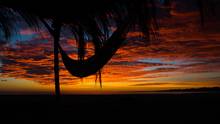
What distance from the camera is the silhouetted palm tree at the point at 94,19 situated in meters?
1.73

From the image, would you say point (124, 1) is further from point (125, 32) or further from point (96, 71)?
point (96, 71)

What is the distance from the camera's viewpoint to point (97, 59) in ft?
7.89

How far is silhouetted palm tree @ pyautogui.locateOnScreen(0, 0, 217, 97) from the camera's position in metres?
1.73

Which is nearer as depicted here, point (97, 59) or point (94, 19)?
point (94, 19)

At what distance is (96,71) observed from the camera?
2.47 meters

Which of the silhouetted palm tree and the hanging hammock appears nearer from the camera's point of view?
the silhouetted palm tree

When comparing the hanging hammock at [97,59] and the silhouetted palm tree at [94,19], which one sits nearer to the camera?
the silhouetted palm tree at [94,19]

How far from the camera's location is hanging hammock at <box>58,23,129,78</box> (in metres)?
2.30

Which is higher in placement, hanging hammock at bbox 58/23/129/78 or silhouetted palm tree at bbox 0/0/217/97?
silhouetted palm tree at bbox 0/0/217/97

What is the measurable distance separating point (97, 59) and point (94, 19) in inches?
16.4

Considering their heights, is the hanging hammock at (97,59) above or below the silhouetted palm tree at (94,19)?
below

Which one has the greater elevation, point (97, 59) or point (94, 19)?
point (94, 19)

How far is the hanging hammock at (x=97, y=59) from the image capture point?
7.56 ft
